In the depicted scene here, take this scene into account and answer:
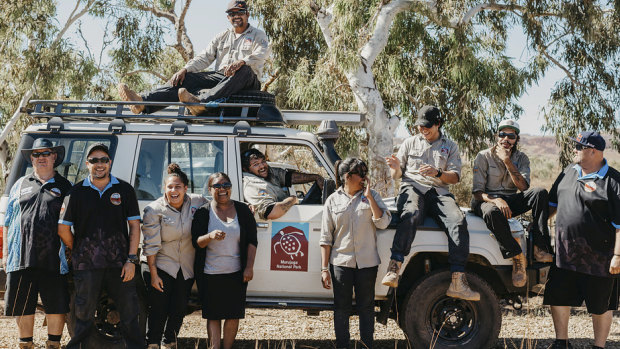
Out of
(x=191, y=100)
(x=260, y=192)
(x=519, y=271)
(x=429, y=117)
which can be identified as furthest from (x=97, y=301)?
(x=519, y=271)

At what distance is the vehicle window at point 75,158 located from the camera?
18.9 ft

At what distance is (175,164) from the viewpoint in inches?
217

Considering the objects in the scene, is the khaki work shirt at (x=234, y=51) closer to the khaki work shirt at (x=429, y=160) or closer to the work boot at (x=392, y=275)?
the khaki work shirt at (x=429, y=160)

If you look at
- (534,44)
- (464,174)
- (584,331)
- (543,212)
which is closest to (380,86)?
(534,44)

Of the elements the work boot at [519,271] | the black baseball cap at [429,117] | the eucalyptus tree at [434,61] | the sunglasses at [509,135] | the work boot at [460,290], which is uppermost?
the eucalyptus tree at [434,61]

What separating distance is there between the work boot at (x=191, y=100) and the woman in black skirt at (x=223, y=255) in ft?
3.01

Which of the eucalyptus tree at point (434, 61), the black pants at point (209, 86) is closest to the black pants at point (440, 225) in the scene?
the black pants at point (209, 86)

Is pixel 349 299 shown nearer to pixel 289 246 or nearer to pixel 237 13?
pixel 289 246

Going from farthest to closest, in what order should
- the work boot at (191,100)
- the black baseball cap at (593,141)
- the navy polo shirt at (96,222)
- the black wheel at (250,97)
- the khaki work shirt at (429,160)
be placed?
the black wheel at (250,97) → the work boot at (191,100) → the khaki work shirt at (429,160) → the black baseball cap at (593,141) → the navy polo shirt at (96,222)

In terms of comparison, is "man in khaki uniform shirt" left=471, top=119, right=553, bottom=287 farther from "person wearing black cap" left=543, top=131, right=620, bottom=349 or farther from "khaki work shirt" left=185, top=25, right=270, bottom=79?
"khaki work shirt" left=185, top=25, right=270, bottom=79

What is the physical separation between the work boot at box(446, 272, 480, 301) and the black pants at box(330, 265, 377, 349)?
2.15 ft

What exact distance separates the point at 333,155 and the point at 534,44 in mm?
11061

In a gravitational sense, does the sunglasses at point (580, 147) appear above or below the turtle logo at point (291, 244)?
above

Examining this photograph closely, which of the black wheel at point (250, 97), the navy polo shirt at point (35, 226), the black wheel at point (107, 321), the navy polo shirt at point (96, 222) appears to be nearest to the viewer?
the navy polo shirt at point (96, 222)
